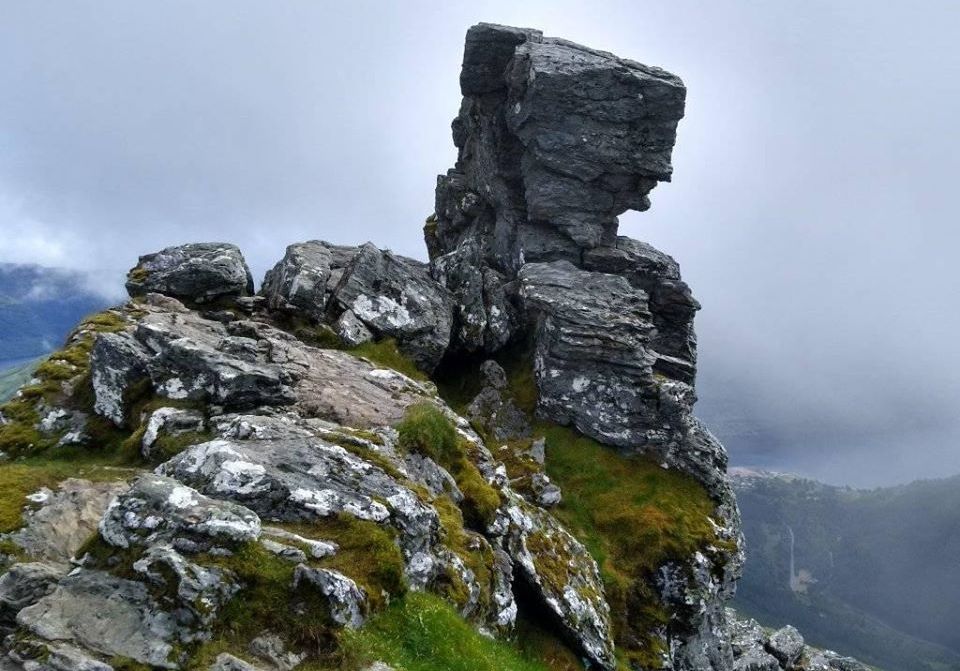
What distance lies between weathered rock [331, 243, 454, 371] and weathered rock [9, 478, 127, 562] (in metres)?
23.6

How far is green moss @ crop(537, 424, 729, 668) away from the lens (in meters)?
36.2

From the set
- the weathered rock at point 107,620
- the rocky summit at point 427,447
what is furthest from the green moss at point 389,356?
the weathered rock at point 107,620

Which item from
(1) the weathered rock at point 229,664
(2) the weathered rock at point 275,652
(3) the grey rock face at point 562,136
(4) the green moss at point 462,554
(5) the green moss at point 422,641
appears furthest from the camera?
(3) the grey rock face at point 562,136

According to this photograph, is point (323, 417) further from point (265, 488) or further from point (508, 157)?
point (508, 157)

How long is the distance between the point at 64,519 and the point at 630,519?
31.9 metres

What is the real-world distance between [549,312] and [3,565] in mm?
36901

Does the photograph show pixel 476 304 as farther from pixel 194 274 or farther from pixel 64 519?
pixel 64 519

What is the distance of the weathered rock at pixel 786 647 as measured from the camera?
55125 millimetres

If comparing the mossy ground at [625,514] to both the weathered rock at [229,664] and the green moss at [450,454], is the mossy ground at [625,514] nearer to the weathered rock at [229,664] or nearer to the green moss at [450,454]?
the green moss at [450,454]

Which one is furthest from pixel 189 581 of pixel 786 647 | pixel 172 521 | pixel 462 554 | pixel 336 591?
pixel 786 647

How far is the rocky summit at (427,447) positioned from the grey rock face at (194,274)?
0.20 meters

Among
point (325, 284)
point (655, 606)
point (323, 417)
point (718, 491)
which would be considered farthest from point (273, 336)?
point (718, 491)

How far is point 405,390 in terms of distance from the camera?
3503 cm

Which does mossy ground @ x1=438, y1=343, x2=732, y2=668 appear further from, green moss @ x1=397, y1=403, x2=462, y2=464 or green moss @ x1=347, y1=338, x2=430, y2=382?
green moss @ x1=397, y1=403, x2=462, y2=464
